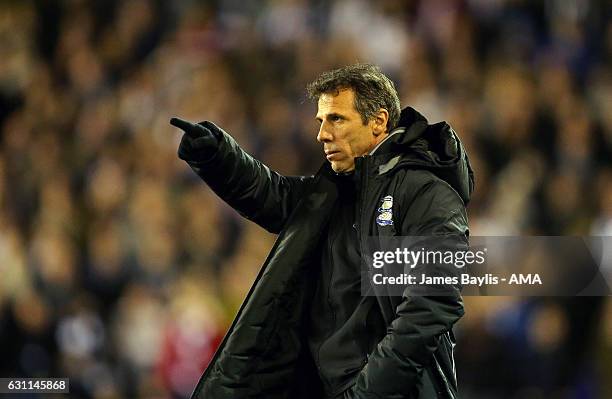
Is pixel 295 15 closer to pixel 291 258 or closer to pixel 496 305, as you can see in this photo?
pixel 496 305

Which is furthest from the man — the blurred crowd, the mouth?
→ the blurred crowd

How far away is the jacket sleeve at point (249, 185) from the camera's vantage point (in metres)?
2.30

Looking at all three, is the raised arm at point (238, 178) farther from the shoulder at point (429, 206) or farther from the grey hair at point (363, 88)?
the shoulder at point (429, 206)

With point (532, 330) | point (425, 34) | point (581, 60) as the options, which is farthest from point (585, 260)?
point (425, 34)

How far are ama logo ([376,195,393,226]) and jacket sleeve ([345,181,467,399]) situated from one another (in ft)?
0.17

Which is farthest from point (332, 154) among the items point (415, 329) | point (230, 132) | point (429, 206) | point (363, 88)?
point (230, 132)

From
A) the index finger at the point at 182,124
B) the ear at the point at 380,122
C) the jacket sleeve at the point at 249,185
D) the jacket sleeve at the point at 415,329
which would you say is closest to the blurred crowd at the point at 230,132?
the jacket sleeve at the point at 249,185

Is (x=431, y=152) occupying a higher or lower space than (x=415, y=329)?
higher

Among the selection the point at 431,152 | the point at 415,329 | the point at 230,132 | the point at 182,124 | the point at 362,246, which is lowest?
the point at 415,329

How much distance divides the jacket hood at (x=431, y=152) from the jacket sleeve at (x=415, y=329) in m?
0.10

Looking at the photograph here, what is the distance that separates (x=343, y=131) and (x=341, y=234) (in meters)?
0.24

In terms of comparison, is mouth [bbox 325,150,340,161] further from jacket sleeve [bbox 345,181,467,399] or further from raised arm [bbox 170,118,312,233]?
jacket sleeve [bbox 345,181,467,399]

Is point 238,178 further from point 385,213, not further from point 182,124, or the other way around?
point 385,213

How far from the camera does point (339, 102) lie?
7.54 ft
